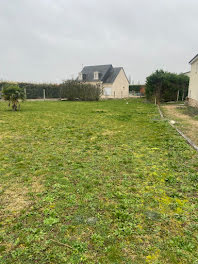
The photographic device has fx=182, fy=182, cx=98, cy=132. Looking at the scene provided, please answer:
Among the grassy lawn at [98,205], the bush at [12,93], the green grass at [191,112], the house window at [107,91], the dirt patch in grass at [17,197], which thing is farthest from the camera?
the house window at [107,91]

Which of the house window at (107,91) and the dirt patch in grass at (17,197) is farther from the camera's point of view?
the house window at (107,91)

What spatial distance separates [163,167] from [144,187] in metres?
0.95

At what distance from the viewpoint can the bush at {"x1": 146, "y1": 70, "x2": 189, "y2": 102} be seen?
20125 millimetres

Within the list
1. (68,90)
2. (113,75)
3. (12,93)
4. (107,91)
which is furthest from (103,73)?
(12,93)

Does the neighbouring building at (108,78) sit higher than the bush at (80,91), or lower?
higher

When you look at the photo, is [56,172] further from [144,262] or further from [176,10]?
[176,10]

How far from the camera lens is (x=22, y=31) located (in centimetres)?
2138

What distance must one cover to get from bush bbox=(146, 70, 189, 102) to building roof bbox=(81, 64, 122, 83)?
39.4 ft

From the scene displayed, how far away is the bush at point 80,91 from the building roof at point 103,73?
8.20 metres

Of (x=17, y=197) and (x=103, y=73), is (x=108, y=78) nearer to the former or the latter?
(x=103, y=73)

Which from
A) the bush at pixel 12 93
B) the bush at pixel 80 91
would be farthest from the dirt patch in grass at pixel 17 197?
the bush at pixel 80 91

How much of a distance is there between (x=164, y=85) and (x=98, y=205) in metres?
20.2

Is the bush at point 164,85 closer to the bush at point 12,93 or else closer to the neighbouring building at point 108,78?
the neighbouring building at point 108,78

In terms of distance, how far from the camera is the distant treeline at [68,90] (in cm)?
2417
